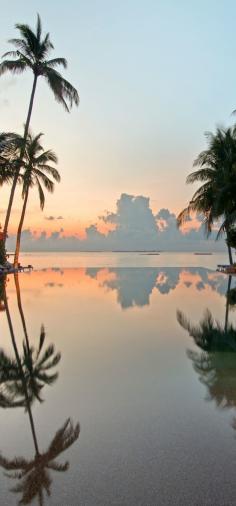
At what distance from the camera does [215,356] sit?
619 centimetres

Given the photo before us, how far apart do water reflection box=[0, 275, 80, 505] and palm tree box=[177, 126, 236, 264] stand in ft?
63.8

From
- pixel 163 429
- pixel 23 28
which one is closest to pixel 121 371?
pixel 163 429

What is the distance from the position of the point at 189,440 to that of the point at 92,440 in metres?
0.79

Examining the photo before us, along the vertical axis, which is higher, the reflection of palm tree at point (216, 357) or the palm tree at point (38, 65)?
the palm tree at point (38, 65)

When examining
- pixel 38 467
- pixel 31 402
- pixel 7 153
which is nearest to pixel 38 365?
pixel 31 402

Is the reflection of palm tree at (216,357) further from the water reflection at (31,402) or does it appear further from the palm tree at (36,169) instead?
the palm tree at (36,169)

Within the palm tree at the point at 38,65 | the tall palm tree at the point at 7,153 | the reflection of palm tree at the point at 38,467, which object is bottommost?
the reflection of palm tree at the point at 38,467

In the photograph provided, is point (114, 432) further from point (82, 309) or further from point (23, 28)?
point (23, 28)

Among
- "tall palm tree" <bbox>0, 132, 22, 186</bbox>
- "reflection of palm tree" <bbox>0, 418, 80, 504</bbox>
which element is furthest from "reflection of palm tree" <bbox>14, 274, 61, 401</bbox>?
"tall palm tree" <bbox>0, 132, 22, 186</bbox>

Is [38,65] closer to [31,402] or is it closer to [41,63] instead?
[41,63]

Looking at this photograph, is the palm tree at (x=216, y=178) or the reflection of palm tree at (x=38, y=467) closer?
the reflection of palm tree at (x=38, y=467)

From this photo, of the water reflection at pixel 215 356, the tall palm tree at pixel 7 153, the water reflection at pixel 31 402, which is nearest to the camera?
the water reflection at pixel 31 402

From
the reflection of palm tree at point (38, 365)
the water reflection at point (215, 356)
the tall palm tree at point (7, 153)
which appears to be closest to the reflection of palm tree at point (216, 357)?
the water reflection at point (215, 356)

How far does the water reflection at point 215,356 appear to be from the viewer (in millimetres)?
4598
